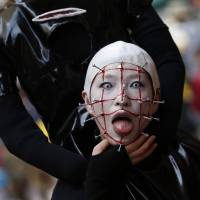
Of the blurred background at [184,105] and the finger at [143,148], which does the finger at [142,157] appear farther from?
the blurred background at [184,105]

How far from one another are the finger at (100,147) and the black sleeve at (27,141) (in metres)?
0.03

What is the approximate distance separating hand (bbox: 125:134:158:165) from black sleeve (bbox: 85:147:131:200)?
2 cm

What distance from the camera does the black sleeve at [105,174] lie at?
1.21m

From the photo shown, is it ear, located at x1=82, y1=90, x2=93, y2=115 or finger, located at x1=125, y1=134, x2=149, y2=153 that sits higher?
ear, located at x1=82, y1=90, x2=93, y2=115

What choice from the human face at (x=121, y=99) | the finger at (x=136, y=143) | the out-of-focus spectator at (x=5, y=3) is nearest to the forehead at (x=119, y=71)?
the human face at (x=121, y=99)

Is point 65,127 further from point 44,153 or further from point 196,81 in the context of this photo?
point 196,81

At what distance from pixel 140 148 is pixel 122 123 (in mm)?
61

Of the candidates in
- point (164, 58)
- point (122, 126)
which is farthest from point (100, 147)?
point (164, 58)

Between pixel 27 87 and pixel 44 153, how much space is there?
0.13m

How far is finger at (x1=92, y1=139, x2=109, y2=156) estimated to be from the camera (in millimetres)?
1253

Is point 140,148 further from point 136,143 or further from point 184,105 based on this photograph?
point 184,105

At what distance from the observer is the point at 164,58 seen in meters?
1.38

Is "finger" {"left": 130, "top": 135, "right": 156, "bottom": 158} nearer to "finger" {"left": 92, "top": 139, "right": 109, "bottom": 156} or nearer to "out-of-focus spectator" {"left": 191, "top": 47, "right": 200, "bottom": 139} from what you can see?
"finger" {"left": 92, "top": 139, "right": 109, "bottom": 156}

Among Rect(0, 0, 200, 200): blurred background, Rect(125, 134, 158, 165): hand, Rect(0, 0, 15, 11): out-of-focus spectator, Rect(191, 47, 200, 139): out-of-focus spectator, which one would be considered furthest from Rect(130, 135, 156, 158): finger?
Rect(191, 47, 200, 139): out-of-focus spectator
